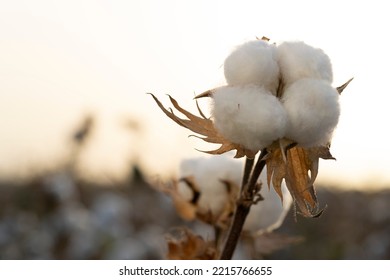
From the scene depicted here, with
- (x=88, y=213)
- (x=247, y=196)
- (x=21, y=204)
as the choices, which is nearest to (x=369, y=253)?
(x=88, y=213)

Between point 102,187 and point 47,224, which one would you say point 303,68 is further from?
point 102,187

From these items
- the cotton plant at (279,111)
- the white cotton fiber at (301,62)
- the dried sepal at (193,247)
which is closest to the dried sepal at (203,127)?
the cotton plant at (279,111)

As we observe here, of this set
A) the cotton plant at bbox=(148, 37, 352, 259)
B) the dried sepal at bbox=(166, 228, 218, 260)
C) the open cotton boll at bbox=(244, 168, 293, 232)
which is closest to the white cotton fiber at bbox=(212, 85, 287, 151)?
the cotton plant at bbox=(148, 37, 352, 259)

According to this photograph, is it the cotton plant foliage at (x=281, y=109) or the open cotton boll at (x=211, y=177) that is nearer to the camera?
the cotton plant foliage at (x=281, y=109)

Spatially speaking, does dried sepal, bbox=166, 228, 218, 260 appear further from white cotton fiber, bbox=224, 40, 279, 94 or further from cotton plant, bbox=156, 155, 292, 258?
white cotton fiber, bbox=224, 40, 279, 94

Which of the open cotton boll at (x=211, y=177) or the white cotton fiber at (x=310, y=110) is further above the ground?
the white cotton fiber at (x=310, y=110)

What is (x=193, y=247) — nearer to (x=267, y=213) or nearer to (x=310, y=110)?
(x=267, y=213)

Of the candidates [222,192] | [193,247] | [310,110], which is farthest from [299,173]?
[222,192]

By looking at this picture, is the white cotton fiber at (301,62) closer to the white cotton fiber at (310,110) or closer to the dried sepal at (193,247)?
the white cotton fiber at (310,110)

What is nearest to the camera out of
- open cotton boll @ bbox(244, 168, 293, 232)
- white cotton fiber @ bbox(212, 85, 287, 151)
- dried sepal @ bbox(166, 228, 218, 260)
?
white cotton fiber @ bbox(212, 85, 287, 151)
